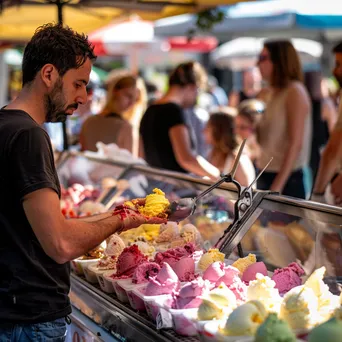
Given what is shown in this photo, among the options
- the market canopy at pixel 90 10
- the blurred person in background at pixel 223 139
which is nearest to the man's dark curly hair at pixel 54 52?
the market canopy at pixel 90 10

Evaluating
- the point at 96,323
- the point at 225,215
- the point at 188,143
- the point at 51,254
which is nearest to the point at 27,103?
the point at 51,254

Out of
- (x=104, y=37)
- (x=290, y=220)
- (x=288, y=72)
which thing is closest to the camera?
(x=290, y=220)

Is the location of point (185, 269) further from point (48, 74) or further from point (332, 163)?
point (332, 163)

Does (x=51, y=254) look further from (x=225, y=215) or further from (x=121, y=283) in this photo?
(x=225, y=215)

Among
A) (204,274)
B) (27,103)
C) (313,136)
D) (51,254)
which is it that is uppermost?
(27,103)

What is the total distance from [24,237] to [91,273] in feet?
3.81

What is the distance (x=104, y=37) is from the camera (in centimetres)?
1327

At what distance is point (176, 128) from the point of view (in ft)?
19.5

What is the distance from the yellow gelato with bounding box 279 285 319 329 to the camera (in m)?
2.33

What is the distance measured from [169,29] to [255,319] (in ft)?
33.5

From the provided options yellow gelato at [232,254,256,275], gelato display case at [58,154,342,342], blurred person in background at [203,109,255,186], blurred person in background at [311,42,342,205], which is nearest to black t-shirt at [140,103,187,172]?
blurred person in background at [203,109,255,186]

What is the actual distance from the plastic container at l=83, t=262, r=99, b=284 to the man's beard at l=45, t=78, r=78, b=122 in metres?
1.18

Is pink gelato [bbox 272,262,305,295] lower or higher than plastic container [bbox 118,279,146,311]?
higher

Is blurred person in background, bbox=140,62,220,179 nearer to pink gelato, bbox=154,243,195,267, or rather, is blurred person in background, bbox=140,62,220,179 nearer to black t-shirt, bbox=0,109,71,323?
pink gelato, bbox=154,243,195,267
